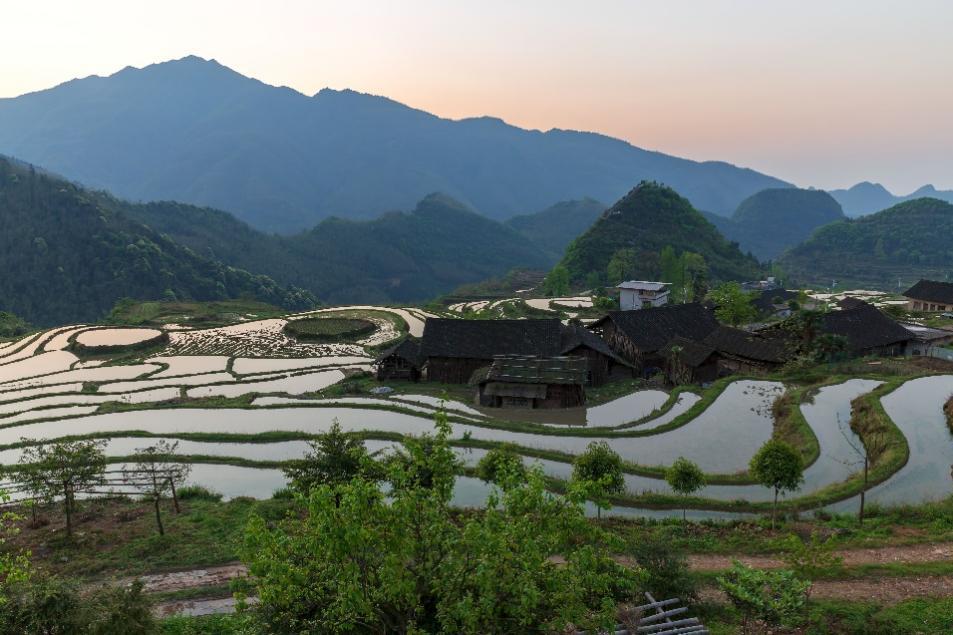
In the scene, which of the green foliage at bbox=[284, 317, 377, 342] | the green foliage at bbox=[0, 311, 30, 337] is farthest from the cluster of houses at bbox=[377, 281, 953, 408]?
the green foliage at bbox=[0, 311, 30, 337]

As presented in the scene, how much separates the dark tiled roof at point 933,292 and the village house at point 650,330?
40721mm

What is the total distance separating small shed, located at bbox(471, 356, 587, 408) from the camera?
31.5m

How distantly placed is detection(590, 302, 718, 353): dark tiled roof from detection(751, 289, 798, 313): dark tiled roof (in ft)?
74.3

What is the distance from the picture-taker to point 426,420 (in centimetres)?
2894

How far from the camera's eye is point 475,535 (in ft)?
24.1

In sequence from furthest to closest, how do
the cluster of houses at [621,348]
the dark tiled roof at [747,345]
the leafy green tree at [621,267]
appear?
→ 1. the leafy green tree at [621,267]
2. the cluster of houses at [621,348]
3. the dark tiled roof at [747,345]

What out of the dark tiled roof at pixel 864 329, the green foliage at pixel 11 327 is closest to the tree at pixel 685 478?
the dark tiled roof at pixel 864 329

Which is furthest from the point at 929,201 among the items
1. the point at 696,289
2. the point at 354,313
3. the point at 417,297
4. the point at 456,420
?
the point at 456,420

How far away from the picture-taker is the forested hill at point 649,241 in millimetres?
113750

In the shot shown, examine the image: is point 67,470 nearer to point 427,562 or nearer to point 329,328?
point 427,562

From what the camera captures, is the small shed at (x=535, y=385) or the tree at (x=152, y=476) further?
the small shed at (x=535, y=385)

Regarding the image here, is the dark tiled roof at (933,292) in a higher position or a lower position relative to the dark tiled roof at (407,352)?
higher

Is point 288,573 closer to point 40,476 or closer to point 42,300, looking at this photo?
point 40,476

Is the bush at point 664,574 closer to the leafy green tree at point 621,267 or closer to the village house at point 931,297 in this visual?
the village house at point 931,297
